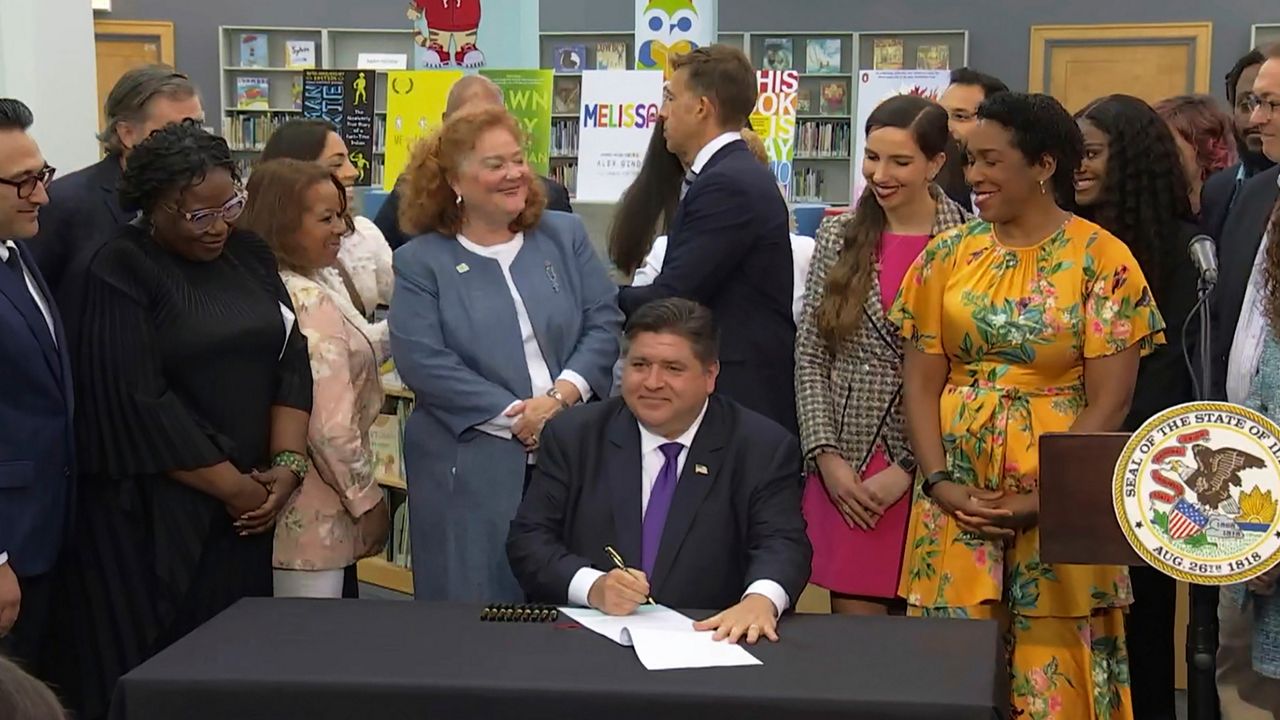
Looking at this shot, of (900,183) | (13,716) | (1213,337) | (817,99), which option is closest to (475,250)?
(900,183)

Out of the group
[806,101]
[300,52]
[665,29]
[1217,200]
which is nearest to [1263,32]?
[806,101]

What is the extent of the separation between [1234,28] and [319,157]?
1017cm

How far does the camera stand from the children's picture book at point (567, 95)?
40.6 ft

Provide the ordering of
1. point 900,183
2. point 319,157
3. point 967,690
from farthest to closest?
point 319,157 → point 900,183 → point 967,690

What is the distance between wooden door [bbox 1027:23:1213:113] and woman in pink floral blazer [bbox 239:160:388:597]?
33.2ft

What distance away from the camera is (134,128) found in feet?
11.0

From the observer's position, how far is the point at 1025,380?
271 centimetres

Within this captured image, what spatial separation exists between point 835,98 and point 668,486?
34.3ft

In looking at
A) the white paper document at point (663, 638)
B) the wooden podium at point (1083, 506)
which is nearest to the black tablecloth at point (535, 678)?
the white paper document at point (663, 638)

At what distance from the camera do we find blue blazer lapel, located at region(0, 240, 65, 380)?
2.62 meters

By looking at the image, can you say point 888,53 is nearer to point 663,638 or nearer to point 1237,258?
point 1237,258

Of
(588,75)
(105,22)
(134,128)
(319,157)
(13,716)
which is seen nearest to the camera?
(13,716)

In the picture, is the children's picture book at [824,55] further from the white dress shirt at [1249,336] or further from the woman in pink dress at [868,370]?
the white dress shirt at [1249,336]

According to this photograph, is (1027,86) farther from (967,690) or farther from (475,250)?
(967,690)
